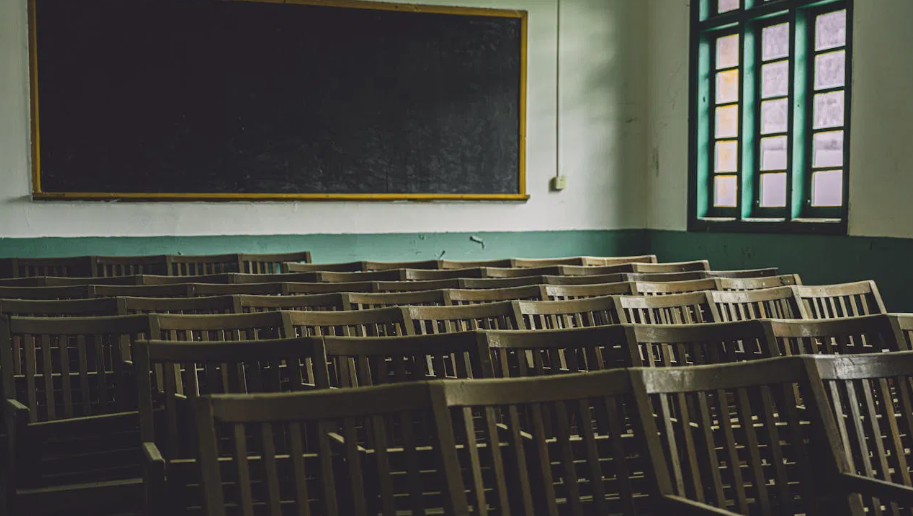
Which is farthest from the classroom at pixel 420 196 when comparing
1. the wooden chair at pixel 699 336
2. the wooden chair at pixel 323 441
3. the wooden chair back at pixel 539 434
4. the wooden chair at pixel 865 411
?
the wooden chair at pixel 323 441

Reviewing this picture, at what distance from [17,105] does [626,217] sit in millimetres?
5323

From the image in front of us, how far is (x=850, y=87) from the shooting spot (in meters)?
7.16

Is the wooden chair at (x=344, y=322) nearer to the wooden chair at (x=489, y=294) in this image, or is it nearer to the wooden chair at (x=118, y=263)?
the wooden chair at (x=489, y=294)

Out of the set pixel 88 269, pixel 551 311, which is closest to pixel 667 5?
pixel 88 269

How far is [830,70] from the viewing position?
7.51 metres

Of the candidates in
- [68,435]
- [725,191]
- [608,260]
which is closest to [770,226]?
[725,191]

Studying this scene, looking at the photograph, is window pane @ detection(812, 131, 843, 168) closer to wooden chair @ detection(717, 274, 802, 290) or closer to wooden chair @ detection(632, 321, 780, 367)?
wooden chair @ detection(717, 274, 802, 290)

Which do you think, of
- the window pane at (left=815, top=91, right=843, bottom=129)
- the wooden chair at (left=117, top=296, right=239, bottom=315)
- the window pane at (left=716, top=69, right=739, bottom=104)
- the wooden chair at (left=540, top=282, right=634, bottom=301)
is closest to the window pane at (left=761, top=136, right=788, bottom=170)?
the window pane at (left=815, top=91, right=843, bottom=129)

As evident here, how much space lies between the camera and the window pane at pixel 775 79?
26.2ft

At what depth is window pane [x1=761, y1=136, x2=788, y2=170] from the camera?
8.04 meters

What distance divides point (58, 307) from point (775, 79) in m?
6.30

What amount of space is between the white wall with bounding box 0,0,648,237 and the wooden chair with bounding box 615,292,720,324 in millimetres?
4612

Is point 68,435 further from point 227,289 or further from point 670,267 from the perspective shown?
point 670,267

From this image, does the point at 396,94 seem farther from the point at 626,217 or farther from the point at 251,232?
the point at 626,217
